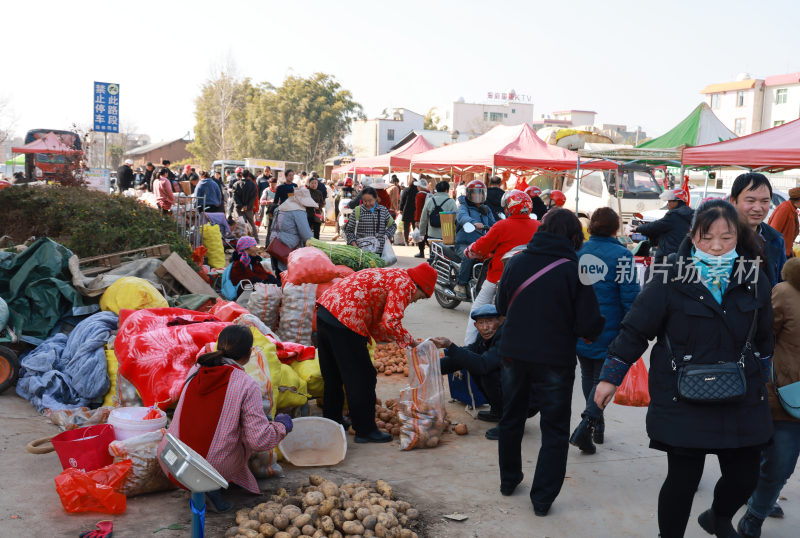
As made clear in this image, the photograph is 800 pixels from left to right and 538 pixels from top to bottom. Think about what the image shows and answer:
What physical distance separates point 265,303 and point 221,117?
194 ft

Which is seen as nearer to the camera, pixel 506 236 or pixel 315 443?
pixel 315 443

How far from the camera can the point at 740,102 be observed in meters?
59.5

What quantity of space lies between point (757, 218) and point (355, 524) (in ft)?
10.00

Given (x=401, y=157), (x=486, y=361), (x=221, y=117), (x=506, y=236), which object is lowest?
(x=486, y=361)

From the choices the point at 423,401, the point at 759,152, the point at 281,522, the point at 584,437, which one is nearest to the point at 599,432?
the point at 584,437

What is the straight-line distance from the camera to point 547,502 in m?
3.95

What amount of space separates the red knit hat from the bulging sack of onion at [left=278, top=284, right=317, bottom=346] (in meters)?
2.38

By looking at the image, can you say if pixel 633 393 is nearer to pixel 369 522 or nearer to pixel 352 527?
pixel 369 522

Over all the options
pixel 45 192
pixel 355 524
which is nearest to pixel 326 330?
pixel 355 524

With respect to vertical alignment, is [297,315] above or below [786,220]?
below

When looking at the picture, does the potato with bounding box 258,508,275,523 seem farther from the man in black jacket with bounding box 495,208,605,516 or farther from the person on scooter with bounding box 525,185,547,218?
the person on scooter with bounding box 525,185,547,218

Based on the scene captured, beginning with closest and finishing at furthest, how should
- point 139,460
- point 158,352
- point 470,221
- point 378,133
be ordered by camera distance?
point 139,460, point 158,352, point 470,221, point 378,133

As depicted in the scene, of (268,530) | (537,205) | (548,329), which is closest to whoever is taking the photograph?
(268,530)

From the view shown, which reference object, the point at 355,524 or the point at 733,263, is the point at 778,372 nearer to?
the point at 733,263
